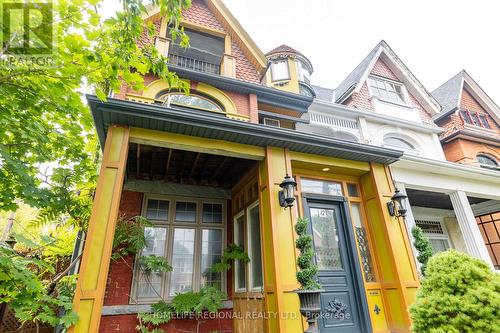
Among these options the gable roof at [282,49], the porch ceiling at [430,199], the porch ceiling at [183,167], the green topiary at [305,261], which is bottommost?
the green topiary at [305,261]

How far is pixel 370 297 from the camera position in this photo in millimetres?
4680

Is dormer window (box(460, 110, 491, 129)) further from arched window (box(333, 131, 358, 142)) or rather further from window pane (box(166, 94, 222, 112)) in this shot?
window pane (box(166, 94, 222, 112))

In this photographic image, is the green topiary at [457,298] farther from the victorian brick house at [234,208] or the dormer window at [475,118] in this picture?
the dormer window at [475,118]

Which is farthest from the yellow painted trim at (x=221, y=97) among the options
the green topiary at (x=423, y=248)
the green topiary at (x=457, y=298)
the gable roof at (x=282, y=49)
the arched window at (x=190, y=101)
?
the green topiary at (x=457, y=298)

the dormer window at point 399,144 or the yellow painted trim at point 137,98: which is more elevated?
the dormer window at point 399,144

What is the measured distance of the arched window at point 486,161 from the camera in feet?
33.9

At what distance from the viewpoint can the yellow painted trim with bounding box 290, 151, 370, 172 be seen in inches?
194

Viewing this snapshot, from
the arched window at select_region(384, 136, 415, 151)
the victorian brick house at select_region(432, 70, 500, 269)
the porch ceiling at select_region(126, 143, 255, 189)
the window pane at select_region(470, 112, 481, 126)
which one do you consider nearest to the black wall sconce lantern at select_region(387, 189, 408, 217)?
the porch ceiling at select_region(126, 143, 255, 189)

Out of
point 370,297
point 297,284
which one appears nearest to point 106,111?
point 297,284

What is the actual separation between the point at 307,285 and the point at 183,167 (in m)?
3.59

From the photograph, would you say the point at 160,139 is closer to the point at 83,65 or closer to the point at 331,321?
the point at 83,65

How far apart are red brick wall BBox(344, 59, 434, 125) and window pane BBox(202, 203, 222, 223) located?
248 inches

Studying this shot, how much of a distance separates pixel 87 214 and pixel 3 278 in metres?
2.46

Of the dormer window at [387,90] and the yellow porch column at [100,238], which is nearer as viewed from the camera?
the yellow porch column at [100,238]
